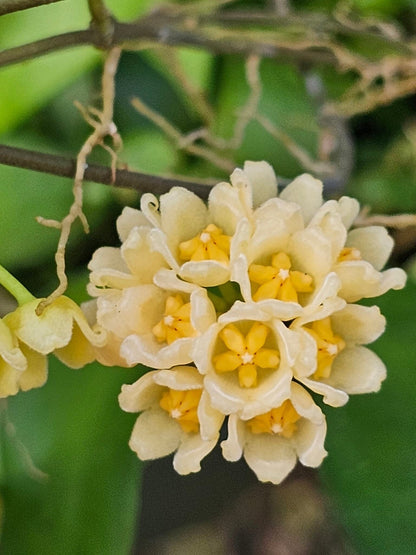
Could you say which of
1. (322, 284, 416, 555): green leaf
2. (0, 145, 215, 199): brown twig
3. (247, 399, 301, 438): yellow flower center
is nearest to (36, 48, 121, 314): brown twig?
(0, 145, 215, 199): brown twig

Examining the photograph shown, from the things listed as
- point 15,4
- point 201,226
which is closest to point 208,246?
point 201,226

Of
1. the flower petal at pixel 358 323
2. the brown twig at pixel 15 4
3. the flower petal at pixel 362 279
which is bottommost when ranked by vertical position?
the flower petal at pixel 358 323

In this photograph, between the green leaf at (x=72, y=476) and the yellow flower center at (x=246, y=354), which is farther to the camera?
the green leaf at (x=72, y=476)

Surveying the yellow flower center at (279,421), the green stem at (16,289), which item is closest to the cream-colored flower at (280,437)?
the yellow flower center at (279,421)

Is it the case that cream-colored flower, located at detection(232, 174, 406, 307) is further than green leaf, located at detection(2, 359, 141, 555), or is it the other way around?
green leaf, located at detection(2, 359, 141, 555)

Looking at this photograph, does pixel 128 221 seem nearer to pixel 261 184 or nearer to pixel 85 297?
pixel 261 184

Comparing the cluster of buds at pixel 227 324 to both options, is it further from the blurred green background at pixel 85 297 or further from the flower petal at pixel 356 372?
the blurred green background at pixel 85 297

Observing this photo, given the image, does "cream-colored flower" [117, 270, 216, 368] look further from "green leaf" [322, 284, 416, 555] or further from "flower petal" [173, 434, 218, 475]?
"green leaf" [322, 284, 416, 555]
